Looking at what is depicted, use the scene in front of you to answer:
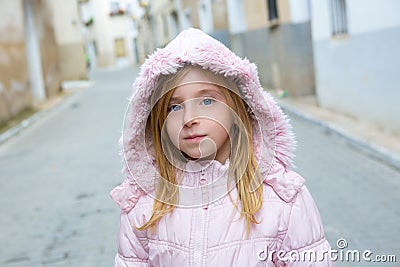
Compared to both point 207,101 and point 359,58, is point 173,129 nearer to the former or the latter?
point 207,101

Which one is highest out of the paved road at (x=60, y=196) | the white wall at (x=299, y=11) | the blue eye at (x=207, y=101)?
the white wall at (x=299, y=11)

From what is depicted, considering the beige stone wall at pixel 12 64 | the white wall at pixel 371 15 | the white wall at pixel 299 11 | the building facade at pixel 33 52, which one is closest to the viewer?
the white wall at pixel 371 15


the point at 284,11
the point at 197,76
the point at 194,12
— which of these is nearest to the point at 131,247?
the point at 197,76

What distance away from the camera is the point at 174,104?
1.79 metres

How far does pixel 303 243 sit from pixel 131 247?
0.55 m

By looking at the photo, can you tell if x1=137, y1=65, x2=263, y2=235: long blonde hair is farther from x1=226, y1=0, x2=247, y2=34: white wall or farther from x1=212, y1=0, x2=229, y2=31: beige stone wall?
x1=212, y1=0, x2=229, y2=31: beige stone wall

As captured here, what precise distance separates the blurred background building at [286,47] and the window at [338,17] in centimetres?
2

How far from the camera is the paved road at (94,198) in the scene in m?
4.58

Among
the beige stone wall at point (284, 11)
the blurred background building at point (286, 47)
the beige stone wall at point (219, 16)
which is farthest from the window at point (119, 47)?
the beige stone wall at point (284, 11)

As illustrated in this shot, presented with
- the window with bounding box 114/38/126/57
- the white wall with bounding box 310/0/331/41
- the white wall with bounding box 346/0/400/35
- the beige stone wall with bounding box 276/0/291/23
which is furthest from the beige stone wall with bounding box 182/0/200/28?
the window with bounding box 114/38/126/57

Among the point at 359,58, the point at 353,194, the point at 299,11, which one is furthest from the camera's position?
the point at 299,11

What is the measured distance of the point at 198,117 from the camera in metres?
1.73

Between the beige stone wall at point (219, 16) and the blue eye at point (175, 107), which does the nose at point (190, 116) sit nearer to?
the blue eye at point (175, 107)

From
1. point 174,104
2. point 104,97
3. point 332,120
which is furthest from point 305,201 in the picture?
point 104,97
